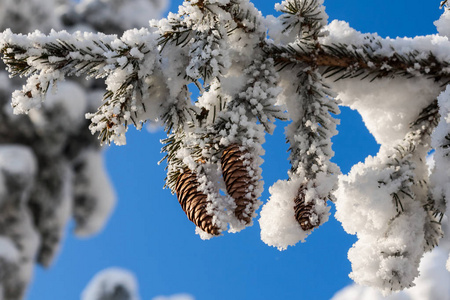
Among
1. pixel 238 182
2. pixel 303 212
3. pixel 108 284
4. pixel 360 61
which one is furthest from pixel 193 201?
pixel 108 284

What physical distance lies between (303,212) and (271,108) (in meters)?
0.27

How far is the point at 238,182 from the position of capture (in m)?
0.91

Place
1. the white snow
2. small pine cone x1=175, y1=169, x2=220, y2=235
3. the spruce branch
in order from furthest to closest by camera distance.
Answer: the white snow < the spruce branch < small pine cone x1=175, y1=169, x2=220, y2=235

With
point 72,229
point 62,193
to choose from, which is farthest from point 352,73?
point 72,229

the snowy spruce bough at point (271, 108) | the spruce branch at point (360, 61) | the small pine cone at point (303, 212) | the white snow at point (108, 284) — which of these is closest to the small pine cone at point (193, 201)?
the snowy spruce bough at point (271, 108)

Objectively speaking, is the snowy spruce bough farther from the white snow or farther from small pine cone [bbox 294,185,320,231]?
the white snow

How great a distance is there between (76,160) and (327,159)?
12.1 m

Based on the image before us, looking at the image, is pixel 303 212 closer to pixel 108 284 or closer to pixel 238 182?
pixel 238 182

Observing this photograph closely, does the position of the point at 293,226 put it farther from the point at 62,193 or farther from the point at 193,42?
the point at 62,193

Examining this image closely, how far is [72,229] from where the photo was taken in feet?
41.7

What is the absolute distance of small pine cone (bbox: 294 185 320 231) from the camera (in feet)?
3.11

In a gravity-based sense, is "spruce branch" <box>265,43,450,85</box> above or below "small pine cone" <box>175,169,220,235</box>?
above

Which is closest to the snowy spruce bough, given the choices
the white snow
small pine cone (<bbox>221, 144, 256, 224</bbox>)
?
small pine cone (<bbox>221, 144, 256, 224</bbox>)

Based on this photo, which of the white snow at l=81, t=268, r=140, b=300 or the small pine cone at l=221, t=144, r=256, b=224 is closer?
the small pine cone at l=221, t=144, r=256, b=224
